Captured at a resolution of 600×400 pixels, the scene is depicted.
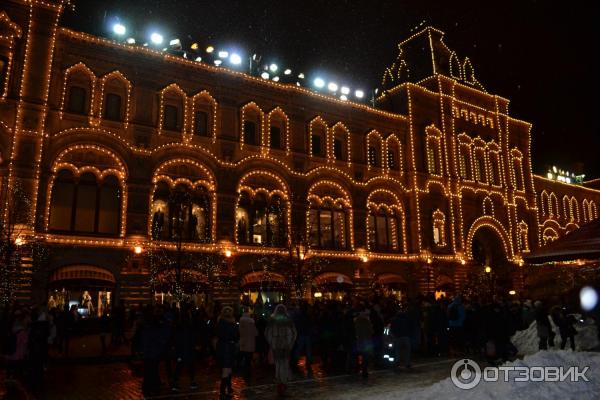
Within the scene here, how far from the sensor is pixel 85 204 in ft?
79.8

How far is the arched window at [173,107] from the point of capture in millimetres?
26953

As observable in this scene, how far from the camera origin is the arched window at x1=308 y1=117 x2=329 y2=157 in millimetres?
32000

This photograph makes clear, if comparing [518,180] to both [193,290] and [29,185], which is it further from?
[29,185]

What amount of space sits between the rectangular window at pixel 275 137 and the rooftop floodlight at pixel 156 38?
7927mm

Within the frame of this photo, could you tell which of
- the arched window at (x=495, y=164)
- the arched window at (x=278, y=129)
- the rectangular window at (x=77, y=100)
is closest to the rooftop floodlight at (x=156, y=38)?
the rectangular window at (x=77, y=100)

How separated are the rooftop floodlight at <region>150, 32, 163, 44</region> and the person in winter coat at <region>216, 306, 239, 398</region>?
68.4ft

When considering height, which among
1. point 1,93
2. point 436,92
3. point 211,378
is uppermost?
point 436,92

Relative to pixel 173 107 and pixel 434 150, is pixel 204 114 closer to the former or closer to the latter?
pixel 173 107

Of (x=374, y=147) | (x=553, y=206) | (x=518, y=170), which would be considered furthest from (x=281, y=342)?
(x=553, y=206)

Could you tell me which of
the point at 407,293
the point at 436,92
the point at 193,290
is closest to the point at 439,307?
the point at 193,290

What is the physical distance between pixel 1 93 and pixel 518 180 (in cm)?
3793

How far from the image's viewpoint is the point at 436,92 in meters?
38.2

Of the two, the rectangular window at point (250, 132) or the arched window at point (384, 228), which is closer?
the rectangular window at point (250, 132)

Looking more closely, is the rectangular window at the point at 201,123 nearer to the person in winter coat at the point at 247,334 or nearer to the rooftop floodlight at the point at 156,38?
the rooftop floodlight at the point at 156,38
